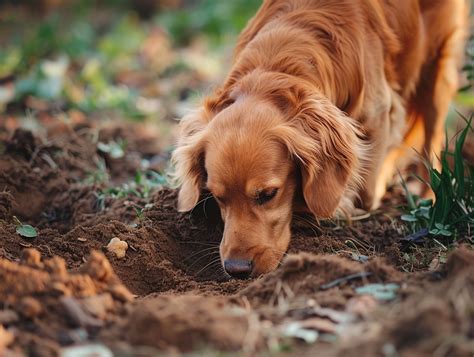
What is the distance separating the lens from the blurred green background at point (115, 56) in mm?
7004

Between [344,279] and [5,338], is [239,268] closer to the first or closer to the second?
[344,279]

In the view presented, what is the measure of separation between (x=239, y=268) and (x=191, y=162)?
77 cm

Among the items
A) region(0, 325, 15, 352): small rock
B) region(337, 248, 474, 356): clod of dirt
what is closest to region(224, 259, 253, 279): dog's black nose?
region(337, 248, 474, 356): clod of dirt

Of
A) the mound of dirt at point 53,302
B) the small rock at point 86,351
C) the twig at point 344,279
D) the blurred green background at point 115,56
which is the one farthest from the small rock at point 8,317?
the blurred green background at point 115,56

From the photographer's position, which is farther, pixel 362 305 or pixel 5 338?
pixel 362 305

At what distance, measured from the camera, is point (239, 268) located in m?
3.48

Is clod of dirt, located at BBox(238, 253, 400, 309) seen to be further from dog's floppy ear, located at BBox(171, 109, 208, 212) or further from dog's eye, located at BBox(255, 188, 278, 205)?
dog's floppy ear, located at BBox(171, 109, 208, 212)

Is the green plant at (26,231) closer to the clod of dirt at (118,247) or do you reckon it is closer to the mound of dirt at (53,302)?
the clod of dirt at (118,247)

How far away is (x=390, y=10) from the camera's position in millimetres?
4523

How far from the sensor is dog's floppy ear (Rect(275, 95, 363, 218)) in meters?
3.75

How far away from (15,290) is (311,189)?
170 cm

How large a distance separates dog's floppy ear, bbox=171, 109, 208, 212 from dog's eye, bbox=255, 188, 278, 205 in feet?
1.33

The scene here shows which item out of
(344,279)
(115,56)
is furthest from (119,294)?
(115,56)

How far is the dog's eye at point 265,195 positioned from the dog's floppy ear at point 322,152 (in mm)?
183
